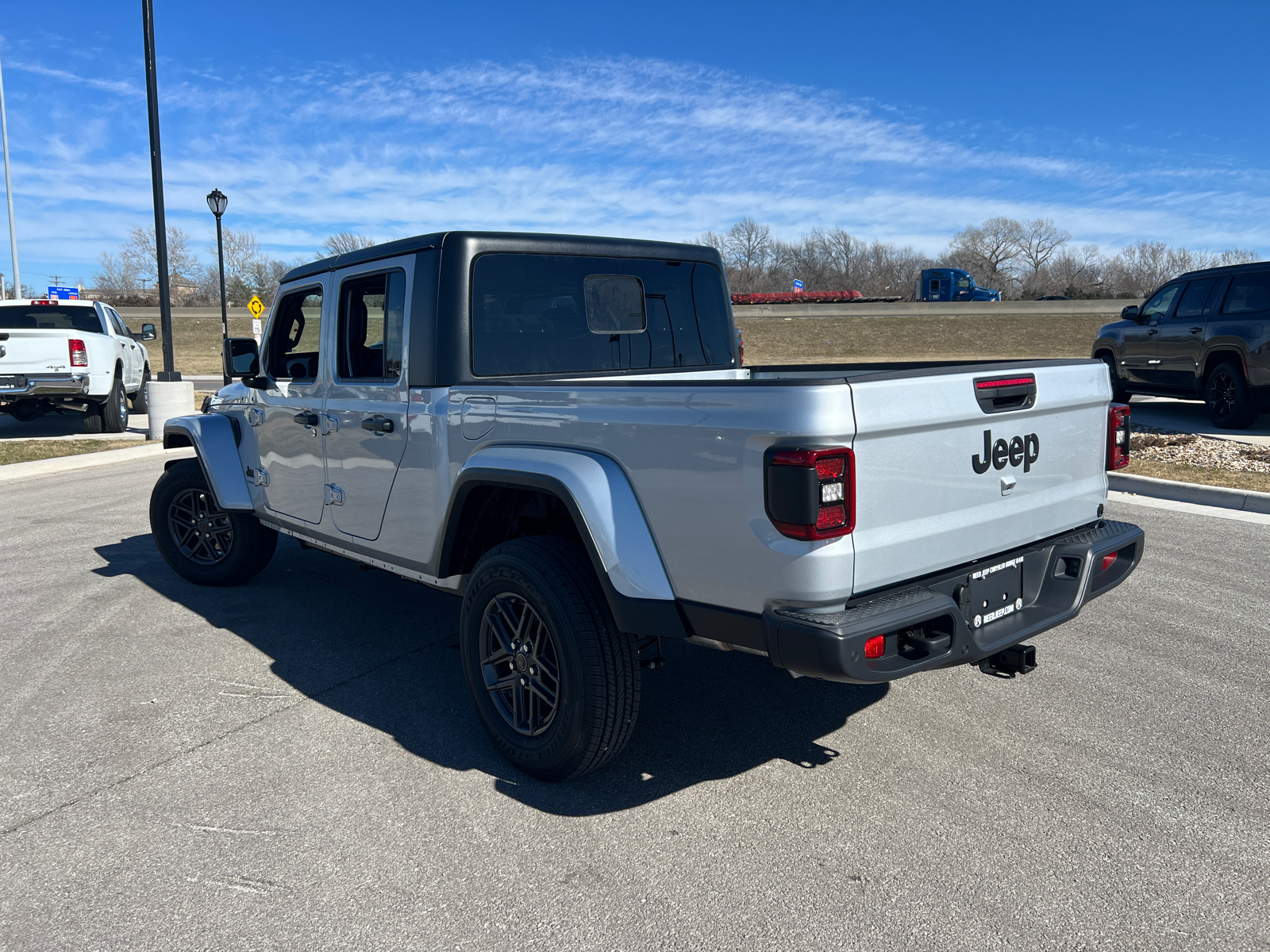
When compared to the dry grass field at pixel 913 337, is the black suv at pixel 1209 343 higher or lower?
lower

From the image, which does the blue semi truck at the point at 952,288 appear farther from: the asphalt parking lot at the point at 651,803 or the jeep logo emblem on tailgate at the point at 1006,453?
the jeep logo emblem on tailgate at the point at 1006,453

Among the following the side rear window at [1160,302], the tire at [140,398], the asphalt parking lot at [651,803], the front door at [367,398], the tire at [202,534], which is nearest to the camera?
the asphalt parking lot at [651,803]

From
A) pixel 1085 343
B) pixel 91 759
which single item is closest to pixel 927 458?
pixel 91 759

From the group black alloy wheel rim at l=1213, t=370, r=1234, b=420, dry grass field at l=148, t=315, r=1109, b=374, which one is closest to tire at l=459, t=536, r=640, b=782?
black alloy wheel rim at l=1213, t=370, r=1234, b=420

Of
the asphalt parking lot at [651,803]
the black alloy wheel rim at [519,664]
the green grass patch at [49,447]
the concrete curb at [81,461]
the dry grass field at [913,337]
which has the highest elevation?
the dry grass field at [913,337]

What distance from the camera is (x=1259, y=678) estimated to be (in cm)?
432

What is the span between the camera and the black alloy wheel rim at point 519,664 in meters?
3.43

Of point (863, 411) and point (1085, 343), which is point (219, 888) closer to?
point (863, 411)

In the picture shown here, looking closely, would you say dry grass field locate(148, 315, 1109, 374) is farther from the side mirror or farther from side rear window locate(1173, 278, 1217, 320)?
the side mirror

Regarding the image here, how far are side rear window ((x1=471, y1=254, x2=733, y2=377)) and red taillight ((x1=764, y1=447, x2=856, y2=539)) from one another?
5.44 feet

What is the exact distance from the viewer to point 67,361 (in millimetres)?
12828

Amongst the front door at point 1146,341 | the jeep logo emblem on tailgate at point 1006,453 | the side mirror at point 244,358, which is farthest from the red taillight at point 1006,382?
the front door at point 1146,341

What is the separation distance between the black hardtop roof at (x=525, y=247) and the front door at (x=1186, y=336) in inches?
391

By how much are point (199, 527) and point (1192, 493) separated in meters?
8.06
